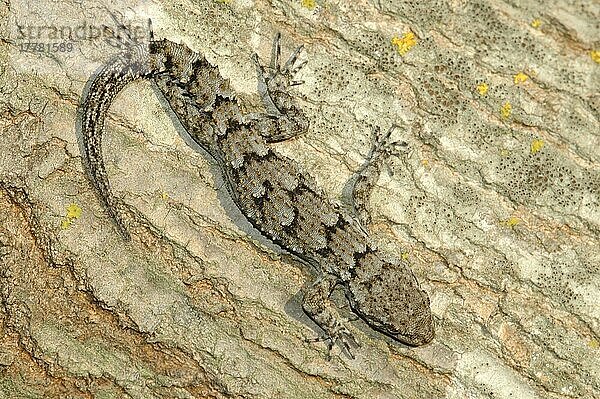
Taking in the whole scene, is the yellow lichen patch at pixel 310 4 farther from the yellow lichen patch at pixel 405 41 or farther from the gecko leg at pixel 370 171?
the gecko leg at pixel 370 171

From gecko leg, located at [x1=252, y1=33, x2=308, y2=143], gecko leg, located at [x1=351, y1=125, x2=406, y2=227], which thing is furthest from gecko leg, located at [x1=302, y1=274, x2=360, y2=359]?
gecko leg, located at [x1=252, y1=33, x2=308, y2=143]

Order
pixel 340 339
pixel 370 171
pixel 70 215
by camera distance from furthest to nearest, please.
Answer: pixel 370 171
pixel 340 339
pixel 70 215

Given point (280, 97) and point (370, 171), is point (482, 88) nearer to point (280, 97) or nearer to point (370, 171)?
point (370, 171)

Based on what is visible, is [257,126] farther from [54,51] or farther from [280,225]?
[54,51]

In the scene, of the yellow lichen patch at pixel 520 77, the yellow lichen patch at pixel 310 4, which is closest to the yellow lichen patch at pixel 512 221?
the yellow lichen patch at pixel 520 77

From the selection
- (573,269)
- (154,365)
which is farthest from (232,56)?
(573,269)

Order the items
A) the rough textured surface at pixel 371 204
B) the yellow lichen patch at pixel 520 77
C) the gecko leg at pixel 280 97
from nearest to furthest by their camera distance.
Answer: the rough textured surface at pixel 371 204, the yellow lichen patch at pixel 520 77, the gecko leg at pixel 280 97

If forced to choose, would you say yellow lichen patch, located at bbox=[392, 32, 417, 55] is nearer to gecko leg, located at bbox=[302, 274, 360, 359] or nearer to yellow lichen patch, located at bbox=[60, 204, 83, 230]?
gecko leg, located at bbox=[302, 274, 360, 359]

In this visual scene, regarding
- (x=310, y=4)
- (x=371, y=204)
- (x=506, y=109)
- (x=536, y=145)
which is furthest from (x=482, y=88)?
(x=310, y=4)
